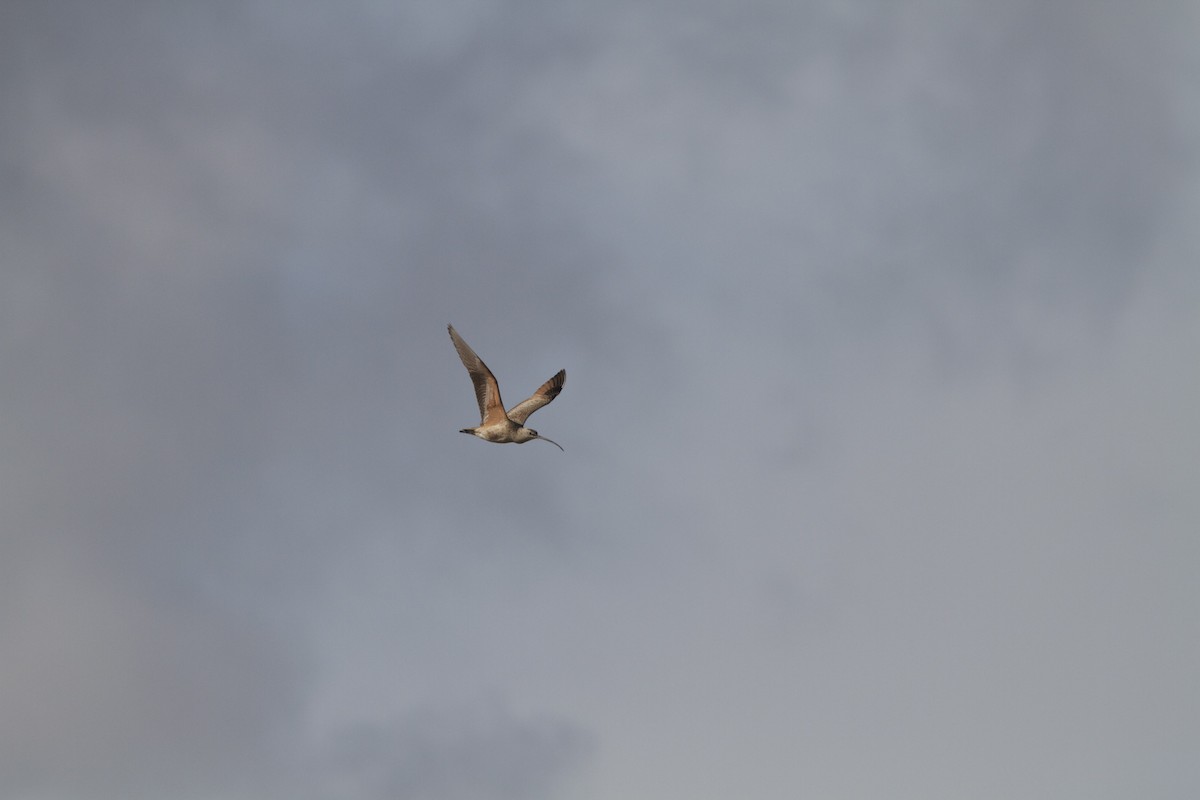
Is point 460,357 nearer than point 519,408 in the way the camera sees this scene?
Yes

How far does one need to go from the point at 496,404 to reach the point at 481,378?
164 cm

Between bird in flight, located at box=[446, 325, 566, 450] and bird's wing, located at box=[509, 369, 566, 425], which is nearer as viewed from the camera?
bird in flight, located at box=[446, 325, 566, 450]

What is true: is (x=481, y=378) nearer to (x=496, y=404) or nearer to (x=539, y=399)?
(x=496, y=404)

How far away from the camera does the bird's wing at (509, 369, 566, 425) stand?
6700 centimetres

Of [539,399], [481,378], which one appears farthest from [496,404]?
[539,399]

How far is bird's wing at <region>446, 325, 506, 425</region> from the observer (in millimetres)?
63156

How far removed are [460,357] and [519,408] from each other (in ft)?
19.0

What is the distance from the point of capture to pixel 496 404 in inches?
2530

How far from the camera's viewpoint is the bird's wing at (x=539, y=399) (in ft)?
220

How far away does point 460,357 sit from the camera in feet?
206

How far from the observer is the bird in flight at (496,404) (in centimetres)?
6338

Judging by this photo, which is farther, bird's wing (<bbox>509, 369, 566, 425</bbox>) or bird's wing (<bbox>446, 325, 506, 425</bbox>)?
bird's wing (<bbox>509, 369, 566, 425</bbox>)

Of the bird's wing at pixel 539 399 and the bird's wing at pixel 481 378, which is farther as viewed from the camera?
the bird's wing at pixel 539 399

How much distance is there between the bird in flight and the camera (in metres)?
63.4
